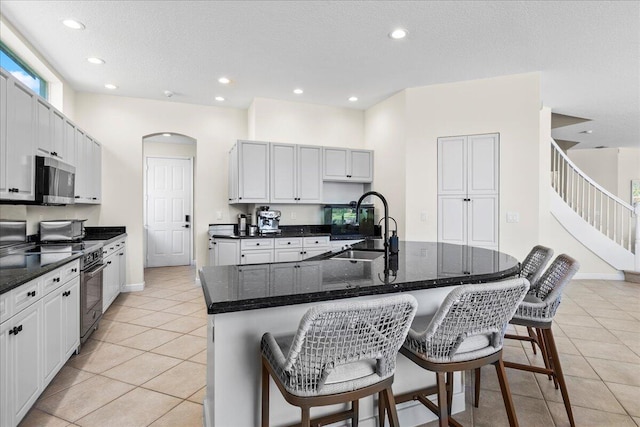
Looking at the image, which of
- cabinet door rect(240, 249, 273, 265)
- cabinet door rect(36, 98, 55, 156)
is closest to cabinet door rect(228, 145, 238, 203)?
cabinet door rect(240, 249, 273, 265)

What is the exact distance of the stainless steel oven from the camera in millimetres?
2875

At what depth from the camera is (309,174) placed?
504 cm

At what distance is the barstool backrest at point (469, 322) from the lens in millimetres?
1380

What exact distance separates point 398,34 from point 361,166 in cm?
231

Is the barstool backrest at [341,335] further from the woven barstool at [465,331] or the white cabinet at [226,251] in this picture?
the white cabinet at [226,251]

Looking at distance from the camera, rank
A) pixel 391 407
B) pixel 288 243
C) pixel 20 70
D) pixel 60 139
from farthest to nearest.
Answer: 1. pixel 288 243
2. pixel 20 70
3. pixel 60 139
4. pixel 391 407

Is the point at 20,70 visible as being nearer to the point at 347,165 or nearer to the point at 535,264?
the point at 347,165

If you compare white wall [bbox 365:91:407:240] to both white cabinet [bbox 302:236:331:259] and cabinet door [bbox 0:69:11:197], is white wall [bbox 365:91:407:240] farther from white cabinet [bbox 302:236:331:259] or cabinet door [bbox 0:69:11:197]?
cabinet door [bbox 0:69:11:197]

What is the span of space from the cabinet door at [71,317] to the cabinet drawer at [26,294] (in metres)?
0.47

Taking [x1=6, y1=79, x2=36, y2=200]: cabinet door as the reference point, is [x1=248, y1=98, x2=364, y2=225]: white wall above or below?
above

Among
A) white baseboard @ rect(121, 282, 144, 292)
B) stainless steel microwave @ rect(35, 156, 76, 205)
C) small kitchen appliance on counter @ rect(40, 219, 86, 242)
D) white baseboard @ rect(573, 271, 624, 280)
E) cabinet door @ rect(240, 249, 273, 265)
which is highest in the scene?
stainless steel microwave @ rect(35, 156, 76, 205)

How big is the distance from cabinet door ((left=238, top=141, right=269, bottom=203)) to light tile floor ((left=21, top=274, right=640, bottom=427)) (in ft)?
5.40

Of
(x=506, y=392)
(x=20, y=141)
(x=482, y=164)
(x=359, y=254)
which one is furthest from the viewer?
(x=482, y=164)

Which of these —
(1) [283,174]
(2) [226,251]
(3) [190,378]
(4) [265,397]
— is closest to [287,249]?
(2) [226,251]
